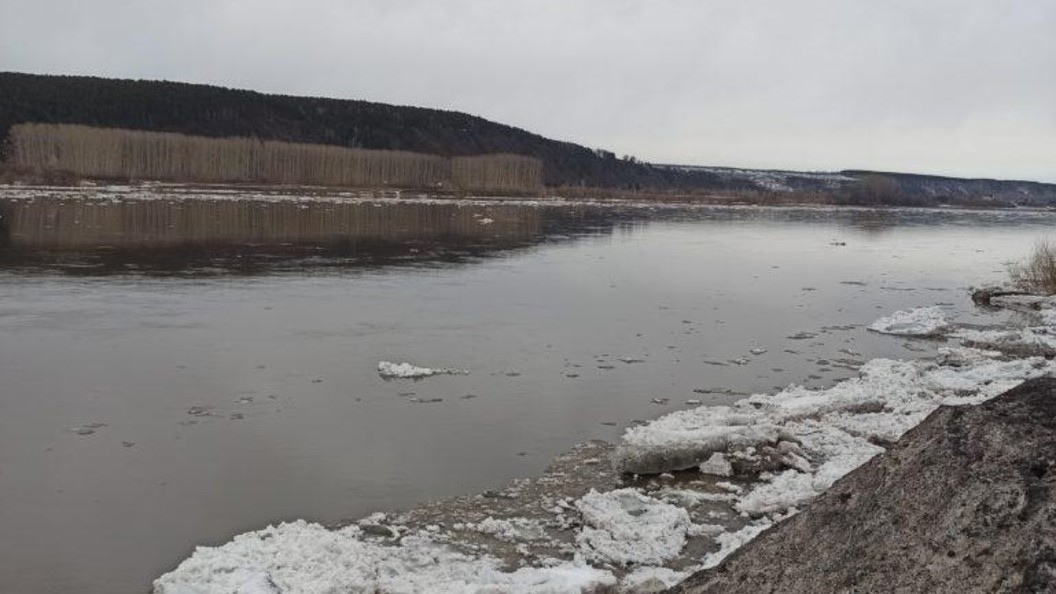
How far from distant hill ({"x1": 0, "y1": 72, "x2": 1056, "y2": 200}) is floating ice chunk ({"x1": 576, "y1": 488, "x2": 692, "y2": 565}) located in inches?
4373

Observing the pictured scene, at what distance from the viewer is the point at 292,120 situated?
13550cm

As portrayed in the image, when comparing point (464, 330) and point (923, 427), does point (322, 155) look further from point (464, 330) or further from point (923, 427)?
point (923, 427)

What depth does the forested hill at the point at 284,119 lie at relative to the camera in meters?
110

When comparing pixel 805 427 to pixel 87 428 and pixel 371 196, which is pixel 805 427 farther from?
pixel 371 196

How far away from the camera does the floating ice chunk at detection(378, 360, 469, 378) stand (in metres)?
9.55

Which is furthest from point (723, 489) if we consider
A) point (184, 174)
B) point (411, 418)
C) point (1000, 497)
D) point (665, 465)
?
point (184, 174)

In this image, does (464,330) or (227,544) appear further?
(464,330)

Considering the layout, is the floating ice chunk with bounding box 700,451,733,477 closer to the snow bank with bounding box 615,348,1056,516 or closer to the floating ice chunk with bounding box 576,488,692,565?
the snow bank with bounding box 615,348,1056,516

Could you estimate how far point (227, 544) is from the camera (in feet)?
16.7

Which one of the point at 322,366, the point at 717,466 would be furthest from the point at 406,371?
the point at 717,466

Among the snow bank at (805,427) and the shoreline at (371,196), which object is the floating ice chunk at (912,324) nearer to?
the snow bank at (805,427)

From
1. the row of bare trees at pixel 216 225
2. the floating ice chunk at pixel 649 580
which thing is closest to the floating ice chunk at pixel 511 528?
the floating ice chunk at pixel 649 580

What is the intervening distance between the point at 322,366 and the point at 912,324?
956 centimetres

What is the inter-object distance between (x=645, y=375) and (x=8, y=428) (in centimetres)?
641
